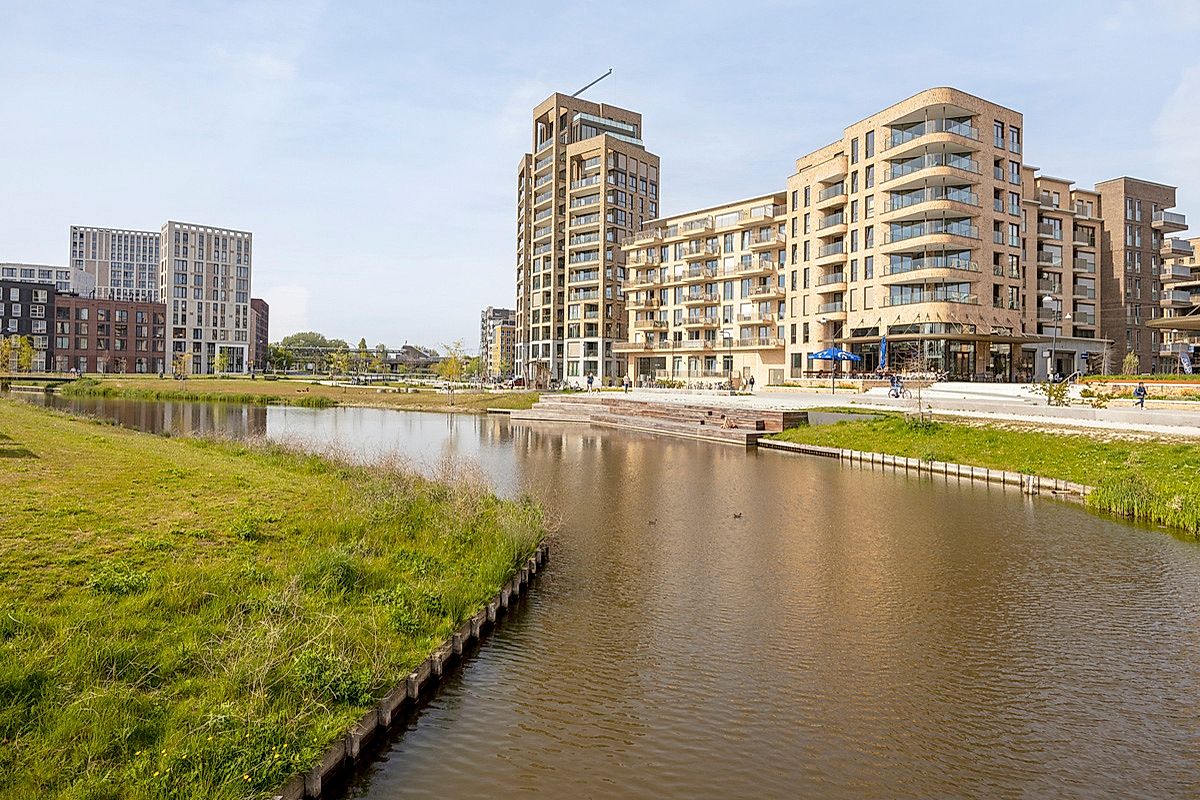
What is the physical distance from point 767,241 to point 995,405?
4122 centimetres

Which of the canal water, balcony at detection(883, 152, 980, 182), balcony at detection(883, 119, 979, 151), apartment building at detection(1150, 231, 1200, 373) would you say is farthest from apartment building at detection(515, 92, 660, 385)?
the canal water

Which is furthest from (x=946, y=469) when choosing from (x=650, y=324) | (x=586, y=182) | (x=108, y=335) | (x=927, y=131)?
(x=108, y=335)

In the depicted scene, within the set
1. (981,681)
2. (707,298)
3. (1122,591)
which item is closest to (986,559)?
(1122,591)

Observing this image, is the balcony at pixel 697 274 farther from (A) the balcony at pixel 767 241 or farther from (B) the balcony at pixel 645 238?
(B) the balcony at pixel 645 238

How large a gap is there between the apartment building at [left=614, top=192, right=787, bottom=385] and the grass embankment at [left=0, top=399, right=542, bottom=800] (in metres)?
59.9

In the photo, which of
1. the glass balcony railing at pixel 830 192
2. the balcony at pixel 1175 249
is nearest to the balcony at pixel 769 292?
the glass balcony railing at pixel 830 192

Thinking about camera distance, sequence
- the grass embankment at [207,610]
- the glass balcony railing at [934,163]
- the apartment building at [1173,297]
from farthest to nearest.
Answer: the apartment building at [1173,297], the glass balcony railing at [934,163], the grass embankment at [207,610]

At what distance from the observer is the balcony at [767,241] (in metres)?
74.9

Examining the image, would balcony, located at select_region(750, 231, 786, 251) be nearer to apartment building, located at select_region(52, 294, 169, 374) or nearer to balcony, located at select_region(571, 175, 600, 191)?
balcony, located at select_region(571, 175, 600, 191)

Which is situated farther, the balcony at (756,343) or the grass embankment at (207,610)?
the balcony at (756,343)

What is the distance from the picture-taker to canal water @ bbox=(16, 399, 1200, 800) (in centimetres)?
792

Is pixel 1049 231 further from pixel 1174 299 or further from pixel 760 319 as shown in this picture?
pixel 760 319

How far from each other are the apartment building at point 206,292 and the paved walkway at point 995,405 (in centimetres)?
12326

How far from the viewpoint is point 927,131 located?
6031cm
